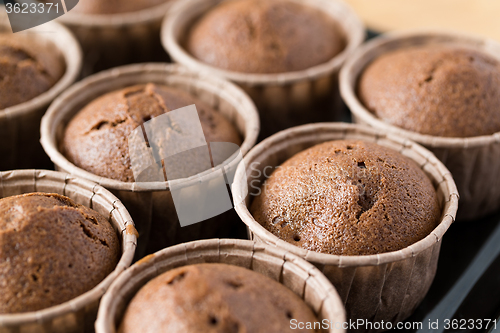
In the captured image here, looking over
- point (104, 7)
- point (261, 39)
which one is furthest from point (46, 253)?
point (104, 7)

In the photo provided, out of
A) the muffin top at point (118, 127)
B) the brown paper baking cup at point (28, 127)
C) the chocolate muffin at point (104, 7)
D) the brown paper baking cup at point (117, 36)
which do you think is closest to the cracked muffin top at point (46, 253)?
the muffin top at point (118, 127)

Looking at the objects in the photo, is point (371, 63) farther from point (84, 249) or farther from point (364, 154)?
point (84, 249)

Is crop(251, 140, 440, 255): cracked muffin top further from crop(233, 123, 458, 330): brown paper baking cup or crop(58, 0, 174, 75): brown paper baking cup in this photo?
crop(58, 0, 174, 75): brown paper baking cup

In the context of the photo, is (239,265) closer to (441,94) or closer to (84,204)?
(84,204)

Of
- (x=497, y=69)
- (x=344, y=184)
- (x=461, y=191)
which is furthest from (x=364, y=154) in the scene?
(x=497, y=69)

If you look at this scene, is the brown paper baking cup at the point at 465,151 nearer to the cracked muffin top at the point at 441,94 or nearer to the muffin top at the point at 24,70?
the cracked muffin top at the point at 441,94

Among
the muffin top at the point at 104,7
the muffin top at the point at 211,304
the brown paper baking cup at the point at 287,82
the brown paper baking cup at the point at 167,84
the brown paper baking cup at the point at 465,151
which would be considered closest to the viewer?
the muffin top at the point at 211,304
